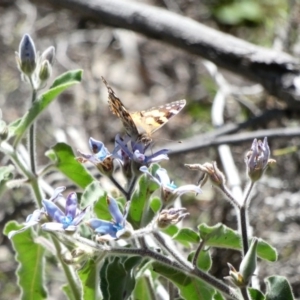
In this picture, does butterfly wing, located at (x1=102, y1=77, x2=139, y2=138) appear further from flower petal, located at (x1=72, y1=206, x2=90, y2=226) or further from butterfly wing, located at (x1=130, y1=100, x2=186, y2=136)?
flower petal, located at (x1=72, y1=206, x2=90, y2=226)

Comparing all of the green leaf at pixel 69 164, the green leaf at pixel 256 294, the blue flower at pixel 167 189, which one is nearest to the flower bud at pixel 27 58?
the green leaf at pixel 69 164

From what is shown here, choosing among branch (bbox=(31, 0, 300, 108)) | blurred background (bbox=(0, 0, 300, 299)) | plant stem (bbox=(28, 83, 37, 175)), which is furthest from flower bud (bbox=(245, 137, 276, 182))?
branch (bbox=(31, 0, 300, 108))

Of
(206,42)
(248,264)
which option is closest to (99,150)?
(248,264)

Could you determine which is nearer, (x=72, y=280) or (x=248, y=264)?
(x=248, y=264)

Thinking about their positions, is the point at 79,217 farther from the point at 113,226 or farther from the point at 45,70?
the point at 45,70

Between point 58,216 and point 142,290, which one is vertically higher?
point 58,216

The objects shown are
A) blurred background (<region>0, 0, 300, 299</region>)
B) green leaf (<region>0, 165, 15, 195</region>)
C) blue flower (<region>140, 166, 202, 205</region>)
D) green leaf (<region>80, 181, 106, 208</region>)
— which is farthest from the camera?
blurred background (<region>0, 0, 300, 299</region>)
